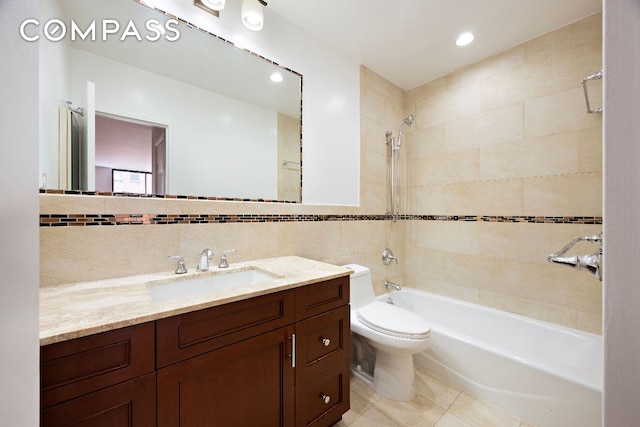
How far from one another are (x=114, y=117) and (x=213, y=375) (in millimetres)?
1217

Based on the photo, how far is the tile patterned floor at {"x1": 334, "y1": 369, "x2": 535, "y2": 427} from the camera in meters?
1.42

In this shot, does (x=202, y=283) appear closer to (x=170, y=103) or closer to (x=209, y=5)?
(x=170, y=103)

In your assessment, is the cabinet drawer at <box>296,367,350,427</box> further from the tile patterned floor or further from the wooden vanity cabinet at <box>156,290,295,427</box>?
the tile patterned floor

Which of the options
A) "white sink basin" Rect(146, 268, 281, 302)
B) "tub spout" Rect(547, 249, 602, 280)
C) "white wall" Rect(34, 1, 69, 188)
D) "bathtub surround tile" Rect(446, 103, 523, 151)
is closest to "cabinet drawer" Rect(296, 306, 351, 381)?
"white sink basin" Rect(146, 268, 281, 302)

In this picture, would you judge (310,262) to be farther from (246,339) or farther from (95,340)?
(95,340)

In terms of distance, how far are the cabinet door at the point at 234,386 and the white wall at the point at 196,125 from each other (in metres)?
0.85

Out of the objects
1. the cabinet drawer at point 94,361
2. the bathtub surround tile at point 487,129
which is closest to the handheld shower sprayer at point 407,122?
the bathtub surround tile at point 487,129

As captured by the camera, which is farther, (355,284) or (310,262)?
(355,284)

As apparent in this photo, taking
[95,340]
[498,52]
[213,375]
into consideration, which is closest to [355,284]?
[213,375]

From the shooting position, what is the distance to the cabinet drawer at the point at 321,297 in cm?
114

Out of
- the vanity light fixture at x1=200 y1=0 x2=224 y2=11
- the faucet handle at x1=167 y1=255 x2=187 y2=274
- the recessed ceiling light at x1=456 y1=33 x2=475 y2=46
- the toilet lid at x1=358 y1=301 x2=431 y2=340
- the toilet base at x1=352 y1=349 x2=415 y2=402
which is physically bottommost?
the toilet base at x1=352 y1=349 x2=415 y2=402

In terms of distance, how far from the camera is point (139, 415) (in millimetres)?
759

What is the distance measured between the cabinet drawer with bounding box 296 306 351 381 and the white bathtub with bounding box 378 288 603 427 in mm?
883

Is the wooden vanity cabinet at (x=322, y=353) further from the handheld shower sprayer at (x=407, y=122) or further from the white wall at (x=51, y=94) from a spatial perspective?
the handheld shower sprayer at (x=407, y=122)
